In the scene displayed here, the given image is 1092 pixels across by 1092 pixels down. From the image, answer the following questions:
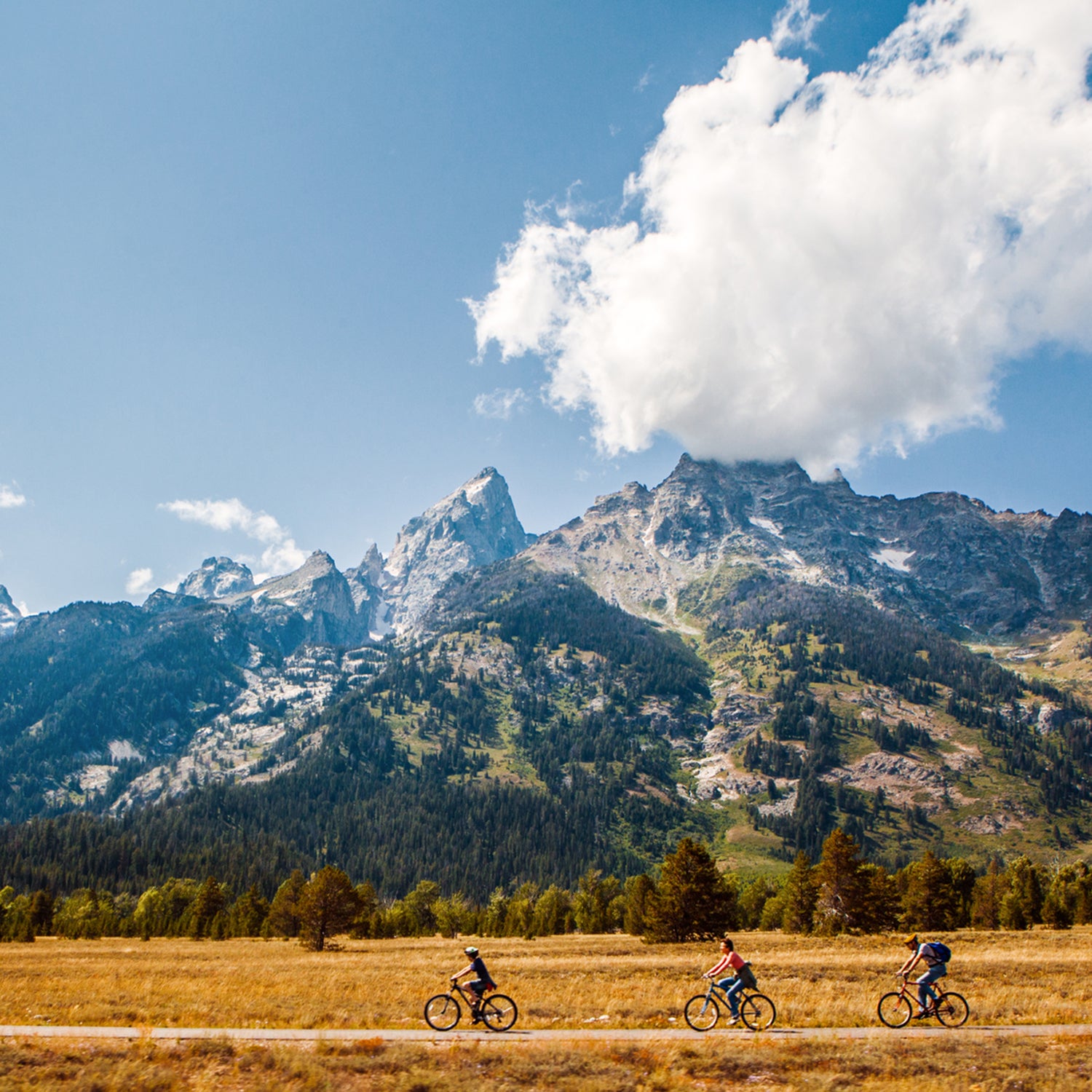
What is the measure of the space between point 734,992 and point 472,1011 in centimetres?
885

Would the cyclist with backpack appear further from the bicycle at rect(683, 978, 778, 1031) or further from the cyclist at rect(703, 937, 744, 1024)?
the bicycle at rect(683, 978, 778, 1031)

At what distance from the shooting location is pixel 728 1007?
68.3 feet

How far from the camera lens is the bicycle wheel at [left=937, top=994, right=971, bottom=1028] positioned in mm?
21312

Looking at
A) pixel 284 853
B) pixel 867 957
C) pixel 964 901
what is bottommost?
pixel 284 853

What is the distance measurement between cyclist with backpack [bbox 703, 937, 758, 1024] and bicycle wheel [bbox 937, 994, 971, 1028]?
656 centimetres

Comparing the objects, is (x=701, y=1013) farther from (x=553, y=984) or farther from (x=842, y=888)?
(x=842, y=888)

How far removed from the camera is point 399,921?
323 feet

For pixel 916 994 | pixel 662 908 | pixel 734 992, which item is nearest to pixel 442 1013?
pixel 734 992

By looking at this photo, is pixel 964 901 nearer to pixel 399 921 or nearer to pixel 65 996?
pixel 399 921

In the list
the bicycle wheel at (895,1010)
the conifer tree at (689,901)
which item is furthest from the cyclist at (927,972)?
the conifer tree at (689,901)

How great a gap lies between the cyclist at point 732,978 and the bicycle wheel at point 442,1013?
8651 mm

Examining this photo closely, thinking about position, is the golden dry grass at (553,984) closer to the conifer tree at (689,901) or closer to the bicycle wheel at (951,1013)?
the bicycle wheel at (951,1013)

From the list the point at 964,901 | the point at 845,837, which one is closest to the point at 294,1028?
the point at 845,837

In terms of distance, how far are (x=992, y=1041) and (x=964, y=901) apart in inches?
3549
